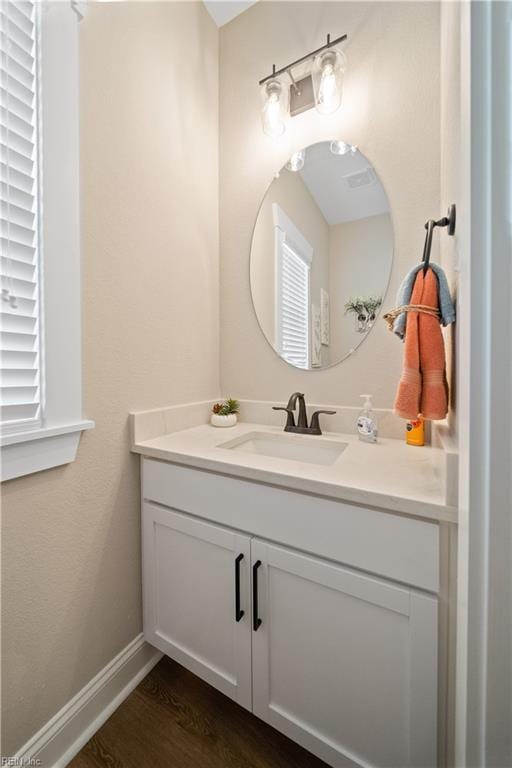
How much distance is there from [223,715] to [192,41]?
255 cm

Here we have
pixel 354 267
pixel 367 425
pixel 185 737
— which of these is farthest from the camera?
pixel 354 267

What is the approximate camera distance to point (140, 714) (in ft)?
3.34

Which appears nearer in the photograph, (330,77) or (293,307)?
(330,77)

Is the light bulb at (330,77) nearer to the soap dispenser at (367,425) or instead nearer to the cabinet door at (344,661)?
the soap dispenser at (367,425)

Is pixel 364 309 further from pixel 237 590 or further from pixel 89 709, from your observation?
pixel 89 709

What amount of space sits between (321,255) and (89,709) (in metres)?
1.72

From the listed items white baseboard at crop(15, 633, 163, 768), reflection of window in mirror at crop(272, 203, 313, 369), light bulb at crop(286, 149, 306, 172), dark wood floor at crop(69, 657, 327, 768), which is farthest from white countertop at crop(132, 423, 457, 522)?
light bulb at crop(286, 149, 306, 172)

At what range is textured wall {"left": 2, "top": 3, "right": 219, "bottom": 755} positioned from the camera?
2.75 feet

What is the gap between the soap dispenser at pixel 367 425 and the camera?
114cm

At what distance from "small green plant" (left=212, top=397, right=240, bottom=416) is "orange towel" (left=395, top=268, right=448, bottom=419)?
2.69 feet

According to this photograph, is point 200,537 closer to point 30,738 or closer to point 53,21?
point 30,738

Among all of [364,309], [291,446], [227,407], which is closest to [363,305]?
[364,309]

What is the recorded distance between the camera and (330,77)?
1.20 m

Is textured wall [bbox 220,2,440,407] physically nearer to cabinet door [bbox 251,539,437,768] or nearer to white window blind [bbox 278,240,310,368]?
white window blind [bbox 278,240,310,368]
